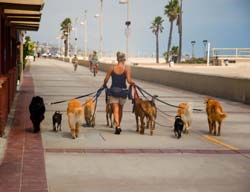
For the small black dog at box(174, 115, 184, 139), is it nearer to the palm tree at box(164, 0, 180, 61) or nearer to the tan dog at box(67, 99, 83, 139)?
the tan dog at box(67, 99, 83, 139)

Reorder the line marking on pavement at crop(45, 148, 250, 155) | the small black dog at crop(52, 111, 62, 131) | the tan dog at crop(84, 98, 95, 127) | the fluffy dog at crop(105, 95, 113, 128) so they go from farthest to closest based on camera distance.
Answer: the tan dog at crop(84, 98, 95, 127)
the fluffy dog at crop(105, 95, 113, 128)
the small black dog at crop(52, 111, 62, 131)
the line marking on pavement at crop(45, 148, 250, 155)

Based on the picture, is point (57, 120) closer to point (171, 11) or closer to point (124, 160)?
point (124, 160)

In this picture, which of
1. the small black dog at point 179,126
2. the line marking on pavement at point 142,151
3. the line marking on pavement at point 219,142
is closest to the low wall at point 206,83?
the line marking on pavement at point 219,142

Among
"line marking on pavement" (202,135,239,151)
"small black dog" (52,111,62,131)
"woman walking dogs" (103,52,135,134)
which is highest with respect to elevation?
"woman walking dogs" (103,52,135,134)

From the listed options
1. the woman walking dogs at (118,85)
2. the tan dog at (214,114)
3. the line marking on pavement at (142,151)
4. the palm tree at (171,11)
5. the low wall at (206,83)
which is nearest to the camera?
the line marking on pavement at (142,151)

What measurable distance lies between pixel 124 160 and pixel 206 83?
17.6 meters

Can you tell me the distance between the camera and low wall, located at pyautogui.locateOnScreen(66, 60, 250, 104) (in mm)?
22062

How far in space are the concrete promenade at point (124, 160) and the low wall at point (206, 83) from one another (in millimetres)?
7942

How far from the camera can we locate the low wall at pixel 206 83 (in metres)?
22.1

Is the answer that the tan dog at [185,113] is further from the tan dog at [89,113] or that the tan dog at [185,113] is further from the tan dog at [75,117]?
the tan dog at [75,117]

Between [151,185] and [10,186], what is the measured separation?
70.4 inches

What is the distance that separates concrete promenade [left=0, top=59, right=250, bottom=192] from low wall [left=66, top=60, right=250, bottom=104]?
7.94 m

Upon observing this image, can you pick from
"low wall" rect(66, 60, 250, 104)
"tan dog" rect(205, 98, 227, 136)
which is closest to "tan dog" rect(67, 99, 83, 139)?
"tan dog" rect(205, 98, 227, 136)

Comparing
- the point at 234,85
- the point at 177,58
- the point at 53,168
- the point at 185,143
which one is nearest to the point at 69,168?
the point at 53,168
